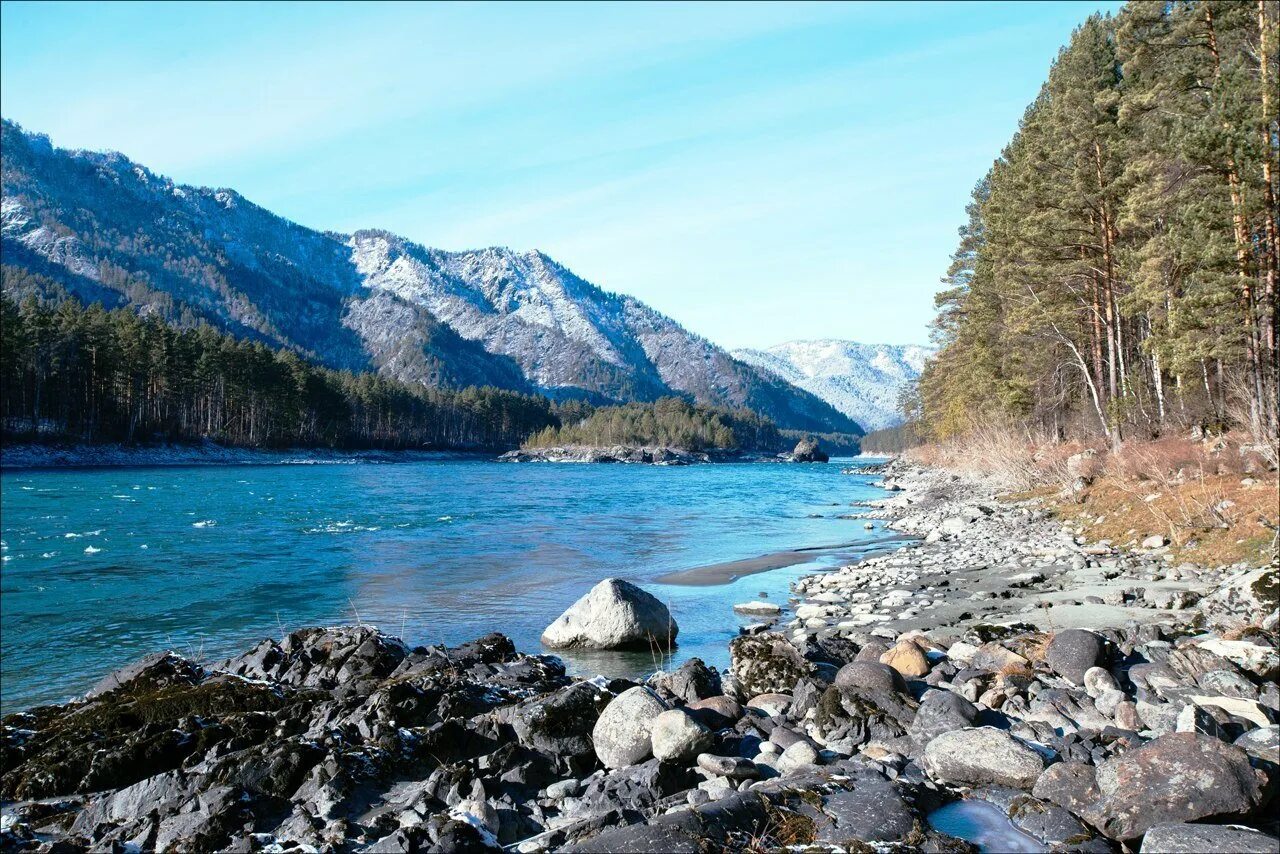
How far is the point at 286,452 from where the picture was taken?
3984 inches

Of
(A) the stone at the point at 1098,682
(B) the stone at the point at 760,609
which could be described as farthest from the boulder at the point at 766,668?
(B) the stone at the point at 760,609

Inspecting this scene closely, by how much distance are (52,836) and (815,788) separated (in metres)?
5.92

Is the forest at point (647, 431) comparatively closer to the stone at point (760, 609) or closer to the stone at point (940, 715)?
the stone at point (760, 609)

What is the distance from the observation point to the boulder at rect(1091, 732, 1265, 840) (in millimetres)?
4809

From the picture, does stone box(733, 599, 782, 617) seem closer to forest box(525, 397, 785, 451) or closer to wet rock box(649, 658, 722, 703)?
wet rock box(649, 658, 722, 703)

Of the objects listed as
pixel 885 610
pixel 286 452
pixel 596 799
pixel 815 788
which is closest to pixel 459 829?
pixel 596 799

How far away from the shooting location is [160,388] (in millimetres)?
83312

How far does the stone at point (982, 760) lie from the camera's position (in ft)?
18.9

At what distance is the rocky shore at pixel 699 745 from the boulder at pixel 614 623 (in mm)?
1445

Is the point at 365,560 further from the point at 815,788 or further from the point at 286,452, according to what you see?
the point at 286,452

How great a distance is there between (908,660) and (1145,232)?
79.3ft

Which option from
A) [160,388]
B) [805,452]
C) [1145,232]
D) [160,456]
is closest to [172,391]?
[160,388]

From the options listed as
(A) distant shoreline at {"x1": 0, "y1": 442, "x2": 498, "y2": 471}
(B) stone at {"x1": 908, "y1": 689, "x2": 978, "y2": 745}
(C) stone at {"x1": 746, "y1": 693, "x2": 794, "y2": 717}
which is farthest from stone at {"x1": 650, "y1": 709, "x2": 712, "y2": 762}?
(A) distant shoreline at {"x1": 0, "y1": 442, "x2": 498, "y2": 471}

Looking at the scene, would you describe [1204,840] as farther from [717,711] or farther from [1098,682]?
[717,711]
